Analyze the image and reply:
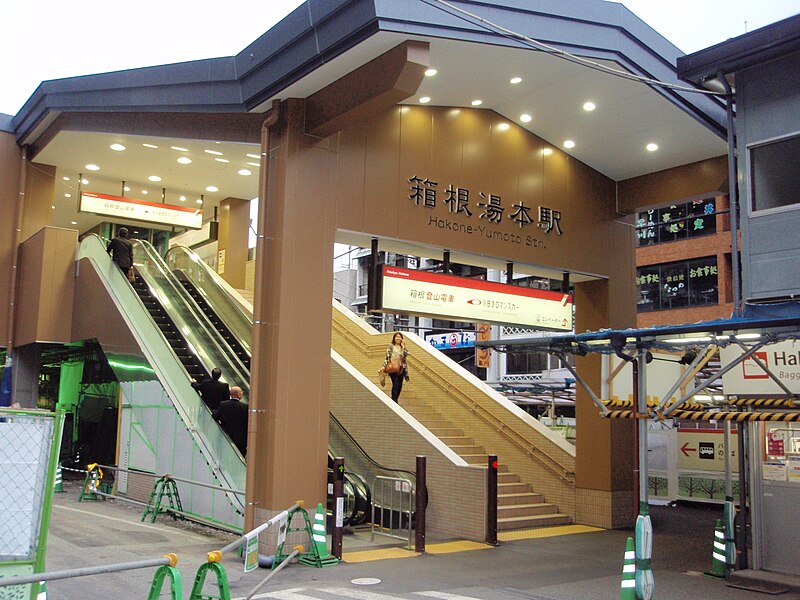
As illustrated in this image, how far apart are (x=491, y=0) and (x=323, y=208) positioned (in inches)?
147

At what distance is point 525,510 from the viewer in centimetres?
1483

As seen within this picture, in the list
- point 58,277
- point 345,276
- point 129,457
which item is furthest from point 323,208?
point 345,276

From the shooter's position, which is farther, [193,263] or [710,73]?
[193,263]

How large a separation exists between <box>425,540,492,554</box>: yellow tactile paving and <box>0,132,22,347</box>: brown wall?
12.6m

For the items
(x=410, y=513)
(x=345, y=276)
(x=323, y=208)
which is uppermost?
(x=345, y=276)

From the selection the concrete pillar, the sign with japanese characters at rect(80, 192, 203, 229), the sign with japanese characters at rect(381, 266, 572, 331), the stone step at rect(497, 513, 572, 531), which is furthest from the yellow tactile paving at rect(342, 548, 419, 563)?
the sign with japanese characters at rect(80, 192, 203, 229)

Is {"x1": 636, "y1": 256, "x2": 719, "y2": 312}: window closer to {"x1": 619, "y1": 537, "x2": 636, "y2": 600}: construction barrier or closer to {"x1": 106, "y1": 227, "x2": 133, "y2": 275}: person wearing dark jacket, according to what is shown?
{"x1": 106, "y1": 227, "x2": 133, "y2": 275}: person wearing dark jacket

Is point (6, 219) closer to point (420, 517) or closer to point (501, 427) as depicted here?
point (501, 427)

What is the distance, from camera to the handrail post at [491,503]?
41.7ft

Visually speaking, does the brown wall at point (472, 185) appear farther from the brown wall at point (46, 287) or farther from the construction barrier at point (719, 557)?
the brown wall at point (46, 287)

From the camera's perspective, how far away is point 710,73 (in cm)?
1059

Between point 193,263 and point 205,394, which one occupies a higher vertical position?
point 193,263

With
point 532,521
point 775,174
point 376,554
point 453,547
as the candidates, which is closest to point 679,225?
point 532,521

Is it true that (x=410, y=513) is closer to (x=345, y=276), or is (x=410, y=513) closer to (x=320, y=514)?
(x=320, y=514)
